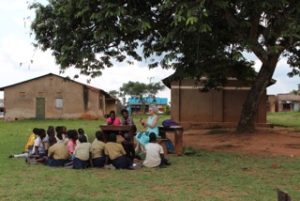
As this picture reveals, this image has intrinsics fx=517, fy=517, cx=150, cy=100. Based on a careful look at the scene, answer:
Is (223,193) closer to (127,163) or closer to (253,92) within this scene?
(127,163)

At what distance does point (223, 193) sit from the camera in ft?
30.8

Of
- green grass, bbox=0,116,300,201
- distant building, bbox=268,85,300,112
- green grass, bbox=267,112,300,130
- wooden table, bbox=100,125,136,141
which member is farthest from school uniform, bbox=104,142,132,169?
distant building, bbox=268,85,300,112

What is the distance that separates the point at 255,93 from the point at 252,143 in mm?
2677

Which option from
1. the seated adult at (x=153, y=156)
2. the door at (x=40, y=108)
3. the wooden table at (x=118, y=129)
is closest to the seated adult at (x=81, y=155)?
the seated adult at (x=153, y=156)

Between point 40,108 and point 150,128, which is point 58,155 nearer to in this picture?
point 150,128

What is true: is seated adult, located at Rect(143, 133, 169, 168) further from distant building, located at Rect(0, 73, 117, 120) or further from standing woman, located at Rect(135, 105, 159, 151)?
distant building, located at Rect(0, 73, 117, 120)

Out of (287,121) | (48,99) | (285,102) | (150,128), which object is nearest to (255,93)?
(150,128)

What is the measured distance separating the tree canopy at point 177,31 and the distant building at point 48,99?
3052 centimetres

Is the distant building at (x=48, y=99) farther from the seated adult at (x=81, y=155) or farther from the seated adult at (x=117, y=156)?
the seated adult at (x=117, y=156)

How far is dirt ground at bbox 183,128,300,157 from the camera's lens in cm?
1694

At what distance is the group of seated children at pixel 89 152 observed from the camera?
41.2ft

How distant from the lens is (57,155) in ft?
43.0

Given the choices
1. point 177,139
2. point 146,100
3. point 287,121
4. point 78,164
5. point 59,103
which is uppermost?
point 146,100

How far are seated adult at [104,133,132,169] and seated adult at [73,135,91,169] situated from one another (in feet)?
1.56
